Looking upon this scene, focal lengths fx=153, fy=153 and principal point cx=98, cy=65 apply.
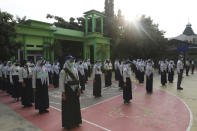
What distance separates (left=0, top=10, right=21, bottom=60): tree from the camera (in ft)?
33.4

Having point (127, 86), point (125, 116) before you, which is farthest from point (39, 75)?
point (127, 86)

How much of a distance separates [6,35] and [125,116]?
9.61 m

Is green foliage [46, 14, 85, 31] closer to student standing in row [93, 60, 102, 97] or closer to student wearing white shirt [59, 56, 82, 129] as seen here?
student standing in row [93, 60, 102, 97]

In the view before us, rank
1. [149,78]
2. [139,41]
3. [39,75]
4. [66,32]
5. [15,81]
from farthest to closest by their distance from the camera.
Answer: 1. [139,41]
2. [66,32]
3. [149,78]
4. [15,81]
5. [39,75]

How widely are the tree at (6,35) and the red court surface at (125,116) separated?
15.3ft

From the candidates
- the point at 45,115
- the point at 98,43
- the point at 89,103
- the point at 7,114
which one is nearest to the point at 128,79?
the point at 89,103

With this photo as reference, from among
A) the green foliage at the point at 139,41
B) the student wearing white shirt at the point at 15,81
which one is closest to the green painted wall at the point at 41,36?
the student wearing white shirt at the point at 15,81

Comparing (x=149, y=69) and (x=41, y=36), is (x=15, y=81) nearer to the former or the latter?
(x=149, y=69)

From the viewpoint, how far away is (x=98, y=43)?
2245 centimetres

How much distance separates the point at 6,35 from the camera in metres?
10.5

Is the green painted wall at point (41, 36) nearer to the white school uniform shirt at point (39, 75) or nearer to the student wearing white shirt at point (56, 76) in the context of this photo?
the student wearing white shirt at point (56, 76)

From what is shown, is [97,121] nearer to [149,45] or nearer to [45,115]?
[45,115]

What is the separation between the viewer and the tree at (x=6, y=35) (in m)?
10.2

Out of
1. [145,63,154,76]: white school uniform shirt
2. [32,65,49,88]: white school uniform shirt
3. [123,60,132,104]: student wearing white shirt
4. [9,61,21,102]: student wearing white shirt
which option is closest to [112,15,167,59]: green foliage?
[145,63,154,76]: white school uniform shirt
